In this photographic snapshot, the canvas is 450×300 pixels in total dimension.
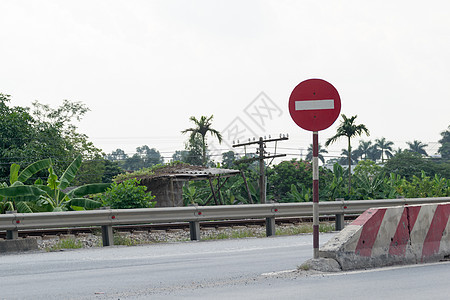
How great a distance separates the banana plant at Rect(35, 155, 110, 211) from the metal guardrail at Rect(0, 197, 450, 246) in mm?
5967

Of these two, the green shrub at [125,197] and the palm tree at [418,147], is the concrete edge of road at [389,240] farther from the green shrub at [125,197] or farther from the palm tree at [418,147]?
the palm tree at [418,147]

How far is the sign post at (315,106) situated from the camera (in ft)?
27.9

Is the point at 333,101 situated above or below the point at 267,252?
above

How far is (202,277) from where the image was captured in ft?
26.5

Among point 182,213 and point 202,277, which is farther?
point 182,213

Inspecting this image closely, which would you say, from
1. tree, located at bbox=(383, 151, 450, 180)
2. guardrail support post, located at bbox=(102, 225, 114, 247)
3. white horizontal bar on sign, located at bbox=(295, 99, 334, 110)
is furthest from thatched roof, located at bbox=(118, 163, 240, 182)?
tree, located at bbox=(383, 151, 450, 180)

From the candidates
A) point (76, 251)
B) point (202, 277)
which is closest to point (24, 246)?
point (76, 251)

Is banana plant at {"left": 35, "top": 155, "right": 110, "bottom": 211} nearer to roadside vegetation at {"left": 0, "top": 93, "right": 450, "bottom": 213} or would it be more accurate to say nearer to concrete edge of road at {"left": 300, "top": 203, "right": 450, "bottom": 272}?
roadside vegetation at {"left": 0, "top": 93, "right": 450, "bottom": 213}

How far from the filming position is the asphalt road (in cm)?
687

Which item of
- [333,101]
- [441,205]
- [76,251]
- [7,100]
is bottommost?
[76,251]

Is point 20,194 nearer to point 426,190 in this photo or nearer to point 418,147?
point 426,190

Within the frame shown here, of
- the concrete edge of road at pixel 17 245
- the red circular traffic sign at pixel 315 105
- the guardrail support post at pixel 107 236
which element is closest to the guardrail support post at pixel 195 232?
the guardrail support post at pixel 107 236

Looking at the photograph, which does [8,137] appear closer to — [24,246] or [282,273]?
[24,246]

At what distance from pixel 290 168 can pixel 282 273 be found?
50.9 metres
